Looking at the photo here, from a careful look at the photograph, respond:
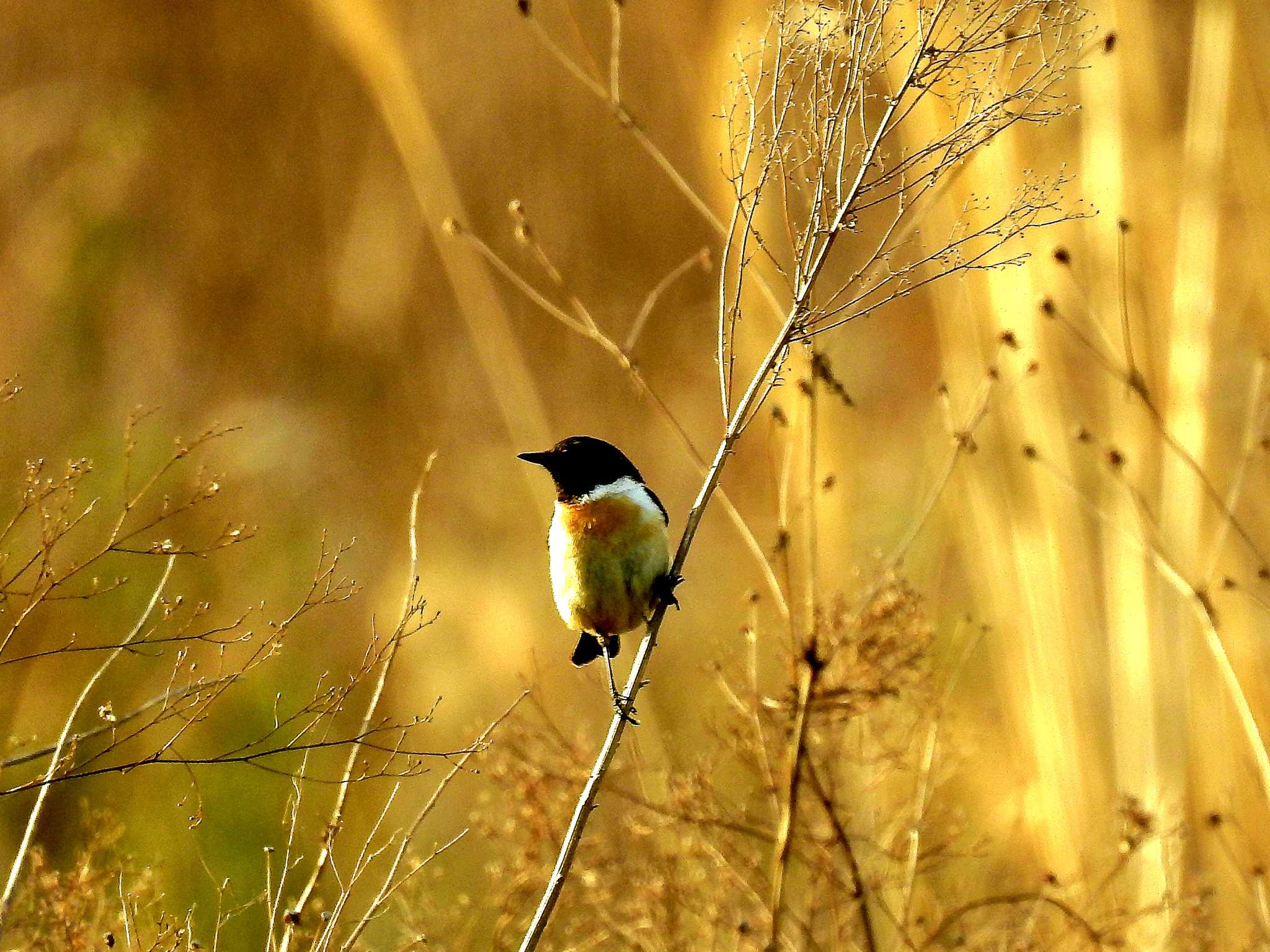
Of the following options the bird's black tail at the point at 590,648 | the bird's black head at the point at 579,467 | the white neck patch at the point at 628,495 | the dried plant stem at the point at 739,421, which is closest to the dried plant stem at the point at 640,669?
the dried plant stem at the point at 739,421

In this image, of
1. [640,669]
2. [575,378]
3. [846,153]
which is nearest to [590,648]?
[640,669]

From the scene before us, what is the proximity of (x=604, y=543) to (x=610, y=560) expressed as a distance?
2.0 inches

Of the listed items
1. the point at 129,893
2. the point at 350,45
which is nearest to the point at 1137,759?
the point at 129,893

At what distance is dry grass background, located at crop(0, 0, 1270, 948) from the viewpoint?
4.77 m

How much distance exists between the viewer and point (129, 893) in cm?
240

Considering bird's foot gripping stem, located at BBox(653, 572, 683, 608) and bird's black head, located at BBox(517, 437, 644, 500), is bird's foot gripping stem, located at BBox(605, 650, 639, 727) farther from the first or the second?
bird's black head, located at BBox(517, 437, 644, 500)

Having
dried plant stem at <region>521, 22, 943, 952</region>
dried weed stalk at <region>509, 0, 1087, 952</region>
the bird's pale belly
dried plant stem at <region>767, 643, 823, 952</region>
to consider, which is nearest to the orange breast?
the bird's pale belly

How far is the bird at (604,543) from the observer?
12.4 feet

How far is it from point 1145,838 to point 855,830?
88 cm

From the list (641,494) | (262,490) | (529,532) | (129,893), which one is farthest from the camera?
(529,532)

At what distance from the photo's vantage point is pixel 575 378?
8938mm

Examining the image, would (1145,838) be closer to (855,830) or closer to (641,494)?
(855,830)

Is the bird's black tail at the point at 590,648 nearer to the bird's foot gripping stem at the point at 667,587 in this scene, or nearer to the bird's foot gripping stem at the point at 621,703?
the bird's foot gripping stem at the point at 621,703

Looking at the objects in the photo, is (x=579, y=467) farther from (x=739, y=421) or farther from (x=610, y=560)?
(x=739, y=421)
